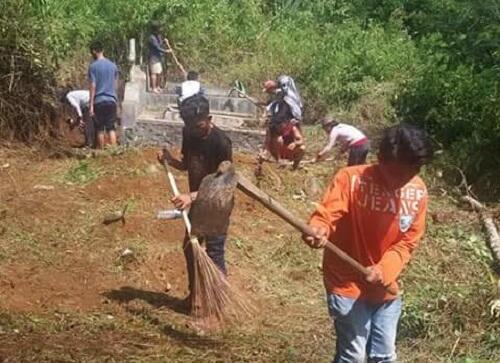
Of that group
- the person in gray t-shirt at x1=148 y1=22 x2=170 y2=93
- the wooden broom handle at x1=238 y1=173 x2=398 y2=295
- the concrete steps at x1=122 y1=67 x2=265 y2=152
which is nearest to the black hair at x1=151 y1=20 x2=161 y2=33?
the person in gray t-shirt at x1=148 y1=22 x2=170 y2=93

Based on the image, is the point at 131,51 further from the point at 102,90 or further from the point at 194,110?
the point at 194,110

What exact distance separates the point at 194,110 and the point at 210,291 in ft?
3.94

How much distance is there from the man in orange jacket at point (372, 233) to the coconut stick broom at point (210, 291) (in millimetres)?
1826

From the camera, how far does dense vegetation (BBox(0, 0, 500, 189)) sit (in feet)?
40.4

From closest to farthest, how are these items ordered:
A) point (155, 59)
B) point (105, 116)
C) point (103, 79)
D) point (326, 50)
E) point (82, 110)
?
point (103, 79) < point (105, 116) < point (82, 110) < point (155, 59) < point (326, 50)

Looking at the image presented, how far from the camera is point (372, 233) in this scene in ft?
14.7

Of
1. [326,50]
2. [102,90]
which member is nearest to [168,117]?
[102,90]

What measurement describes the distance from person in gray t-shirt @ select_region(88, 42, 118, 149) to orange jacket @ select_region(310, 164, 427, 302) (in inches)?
335

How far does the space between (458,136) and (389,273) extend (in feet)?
29.6

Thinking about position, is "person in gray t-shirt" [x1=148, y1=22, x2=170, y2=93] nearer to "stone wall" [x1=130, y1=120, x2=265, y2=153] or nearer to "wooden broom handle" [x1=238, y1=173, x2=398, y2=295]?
"stone wall" [x1=130, y1=120, x2=265, y2=153]

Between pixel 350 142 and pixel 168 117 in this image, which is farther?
pixel 168 117

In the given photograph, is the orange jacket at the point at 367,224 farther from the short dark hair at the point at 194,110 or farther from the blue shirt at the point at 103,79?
the blue shirt at the point at 103,79

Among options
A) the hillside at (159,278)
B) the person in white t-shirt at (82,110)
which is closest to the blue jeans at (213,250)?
the hillside at (159,278)

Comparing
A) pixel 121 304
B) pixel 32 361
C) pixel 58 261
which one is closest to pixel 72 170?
pixel 58 261
